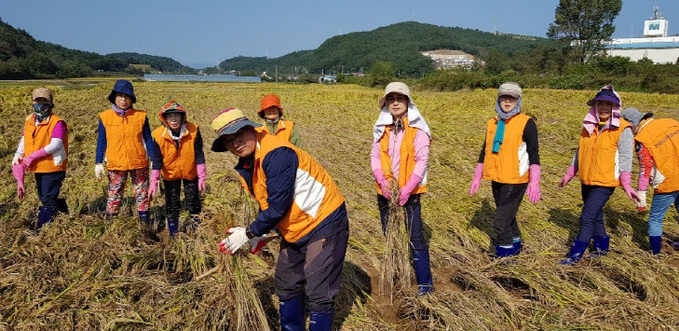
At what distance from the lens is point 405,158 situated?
328cm

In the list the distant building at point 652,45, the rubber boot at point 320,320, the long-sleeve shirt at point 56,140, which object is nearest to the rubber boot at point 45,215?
the long-sleeve shirt at point 56,140

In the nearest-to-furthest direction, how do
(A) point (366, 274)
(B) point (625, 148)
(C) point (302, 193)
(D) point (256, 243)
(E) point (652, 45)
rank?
(C) point (302, 193)
(D) point (256, 243)
(B) point (625, 148)
(A) point (366, 274)
(E) point (652, 45)

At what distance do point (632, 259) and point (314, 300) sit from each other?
3.12m

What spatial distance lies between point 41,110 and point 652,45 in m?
92.4

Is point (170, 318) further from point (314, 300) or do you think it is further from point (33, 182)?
point (33, 182)

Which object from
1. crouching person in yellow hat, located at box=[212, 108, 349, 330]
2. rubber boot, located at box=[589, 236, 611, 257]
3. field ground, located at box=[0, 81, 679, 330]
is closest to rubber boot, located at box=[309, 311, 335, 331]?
crouching person in yellow hat, located at box=[212, 108, 349, 330]

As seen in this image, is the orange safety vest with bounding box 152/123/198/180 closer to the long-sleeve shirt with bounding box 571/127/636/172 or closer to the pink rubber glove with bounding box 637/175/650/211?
the long-sleeve shirt with bounding box 571/127/636/172

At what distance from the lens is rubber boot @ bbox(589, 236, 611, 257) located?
402 cm

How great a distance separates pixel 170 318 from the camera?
2.80 meters

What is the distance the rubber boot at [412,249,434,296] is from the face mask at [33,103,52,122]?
408 centimetres

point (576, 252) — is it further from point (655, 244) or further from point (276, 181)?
point (276, 181)

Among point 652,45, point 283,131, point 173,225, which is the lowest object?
point 173,225

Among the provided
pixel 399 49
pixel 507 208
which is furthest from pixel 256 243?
pixel 399 49

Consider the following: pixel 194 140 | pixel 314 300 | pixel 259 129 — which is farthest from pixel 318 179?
pixel 194 140
